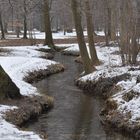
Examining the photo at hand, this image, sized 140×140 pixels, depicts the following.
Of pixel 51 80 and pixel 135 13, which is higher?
pixel 135 13

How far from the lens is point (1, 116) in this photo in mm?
13438

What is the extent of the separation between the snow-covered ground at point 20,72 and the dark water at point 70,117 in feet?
3.23

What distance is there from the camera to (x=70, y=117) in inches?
593

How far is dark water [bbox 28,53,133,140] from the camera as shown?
12859mm

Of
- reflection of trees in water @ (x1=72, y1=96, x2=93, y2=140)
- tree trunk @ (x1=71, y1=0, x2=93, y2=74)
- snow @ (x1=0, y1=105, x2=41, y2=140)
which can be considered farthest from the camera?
tree trunk @ (x1=71, y1=0, x2=93, y2=74)

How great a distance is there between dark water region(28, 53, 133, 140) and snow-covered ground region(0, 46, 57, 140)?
0.98 meters

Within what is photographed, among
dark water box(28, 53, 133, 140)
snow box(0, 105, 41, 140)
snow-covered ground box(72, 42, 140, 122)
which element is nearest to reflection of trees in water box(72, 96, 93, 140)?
dark water box(28, 53, 133, 140)

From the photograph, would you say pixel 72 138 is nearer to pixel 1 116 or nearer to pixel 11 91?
pixel 1 116

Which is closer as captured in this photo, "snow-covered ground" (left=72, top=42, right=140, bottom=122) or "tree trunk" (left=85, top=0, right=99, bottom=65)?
"snow-covered ground" (left=72, top=42, right=140, bottom=122)

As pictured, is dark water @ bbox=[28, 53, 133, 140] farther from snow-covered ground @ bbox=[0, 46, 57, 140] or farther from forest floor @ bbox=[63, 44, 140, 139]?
snow-covered ground @ bbox=[0, 46, 57, 140]

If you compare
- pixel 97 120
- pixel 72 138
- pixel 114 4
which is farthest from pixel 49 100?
pixel 114 4

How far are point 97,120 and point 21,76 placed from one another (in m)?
9.08

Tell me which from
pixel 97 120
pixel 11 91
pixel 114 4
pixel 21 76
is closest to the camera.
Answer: pixel 97 120

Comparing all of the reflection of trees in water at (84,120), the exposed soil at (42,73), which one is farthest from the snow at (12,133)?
the exposed soil at (42,73)
